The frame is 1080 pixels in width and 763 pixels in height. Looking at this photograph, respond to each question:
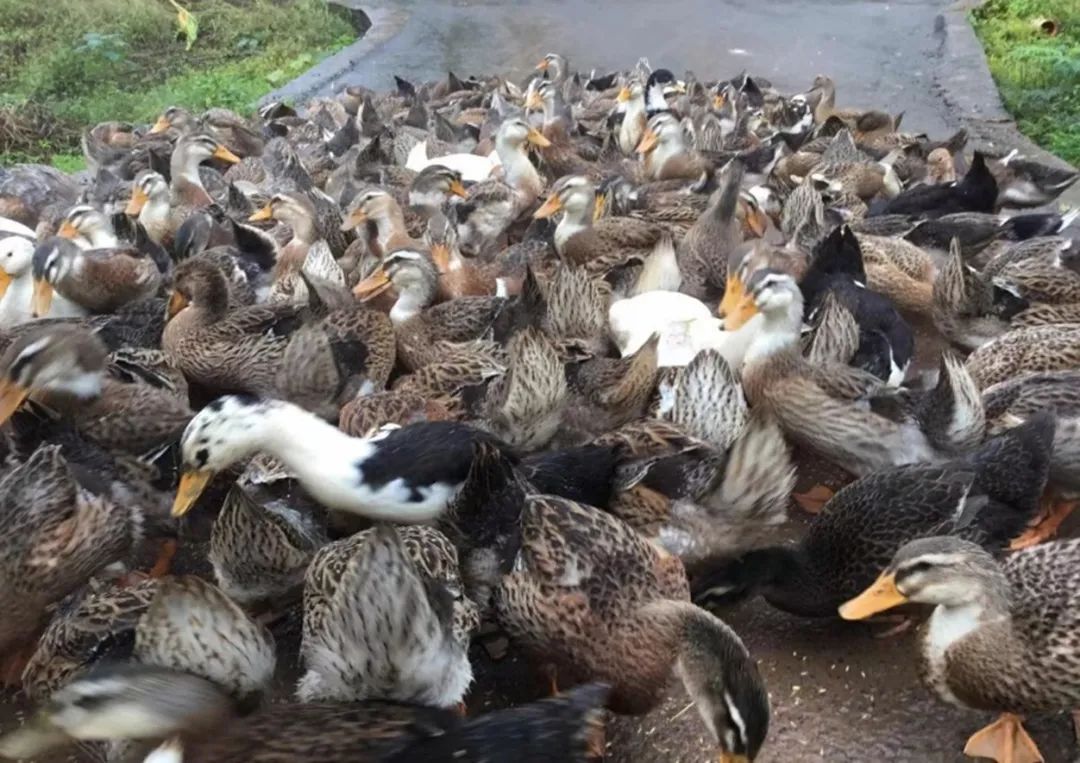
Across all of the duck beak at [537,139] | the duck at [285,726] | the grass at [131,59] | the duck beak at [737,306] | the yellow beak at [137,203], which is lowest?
the grass at [131,59]

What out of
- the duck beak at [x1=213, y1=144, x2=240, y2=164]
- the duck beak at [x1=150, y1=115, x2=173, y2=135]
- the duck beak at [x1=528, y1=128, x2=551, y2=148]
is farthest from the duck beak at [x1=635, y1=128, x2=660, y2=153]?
the duck beak at [x1=150, y1=115, x2=173, y2=135]

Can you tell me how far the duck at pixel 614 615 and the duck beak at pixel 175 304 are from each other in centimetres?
275

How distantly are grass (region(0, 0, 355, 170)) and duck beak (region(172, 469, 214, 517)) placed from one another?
826cm

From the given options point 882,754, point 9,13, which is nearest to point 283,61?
point 9,13

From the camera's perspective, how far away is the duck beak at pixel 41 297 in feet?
17.0

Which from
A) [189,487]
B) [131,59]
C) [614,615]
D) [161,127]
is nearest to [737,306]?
[614,615]

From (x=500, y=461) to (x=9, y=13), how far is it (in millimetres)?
17037

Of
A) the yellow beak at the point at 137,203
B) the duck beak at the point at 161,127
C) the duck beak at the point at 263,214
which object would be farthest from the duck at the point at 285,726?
the duck beak at the point at 161,127

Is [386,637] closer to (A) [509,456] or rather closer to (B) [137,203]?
(A) [509,456]

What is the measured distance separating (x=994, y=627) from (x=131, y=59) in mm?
16102

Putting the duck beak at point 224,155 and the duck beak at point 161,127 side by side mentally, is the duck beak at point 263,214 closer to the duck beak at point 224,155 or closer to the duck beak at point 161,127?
the duck beak at point 224,155

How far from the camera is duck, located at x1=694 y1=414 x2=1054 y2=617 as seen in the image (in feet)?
10.9

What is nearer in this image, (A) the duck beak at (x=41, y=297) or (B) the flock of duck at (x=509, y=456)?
(B) the flock of duck at (x=509, y=456)

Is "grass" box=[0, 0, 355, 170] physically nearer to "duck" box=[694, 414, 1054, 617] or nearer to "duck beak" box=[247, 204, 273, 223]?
"duck beak" box=[247, 204, 273, 223]
